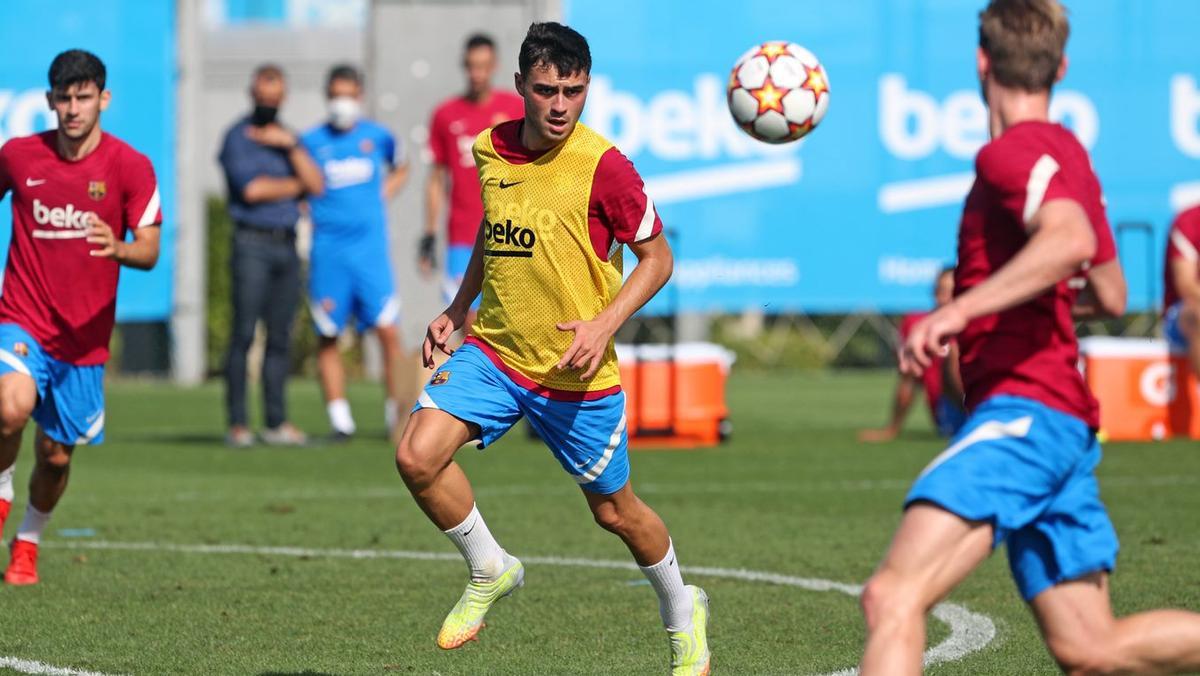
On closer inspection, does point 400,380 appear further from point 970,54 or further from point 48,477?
point 970,54

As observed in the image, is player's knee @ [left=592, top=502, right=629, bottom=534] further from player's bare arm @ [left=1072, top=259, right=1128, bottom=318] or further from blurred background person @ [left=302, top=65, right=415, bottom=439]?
blurred background person @ [left=302, top=65, right=415, bottom=439]

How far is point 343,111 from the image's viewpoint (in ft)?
48.5

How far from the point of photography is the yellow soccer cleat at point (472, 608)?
6.23m

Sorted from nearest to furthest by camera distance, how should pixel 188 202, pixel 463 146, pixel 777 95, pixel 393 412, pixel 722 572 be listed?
pixel 777 95 < pixel 722 572 < pixel 463 146 < pixel 393 412 < pixel 188 202

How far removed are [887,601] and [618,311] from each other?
192 cm

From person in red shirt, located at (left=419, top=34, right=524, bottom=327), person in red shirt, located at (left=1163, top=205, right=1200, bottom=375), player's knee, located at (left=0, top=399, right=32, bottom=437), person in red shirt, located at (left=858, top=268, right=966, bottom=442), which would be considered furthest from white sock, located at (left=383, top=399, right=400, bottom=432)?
person in red shirt, located at (left=1163, top=205, right=1200, bottom=375)

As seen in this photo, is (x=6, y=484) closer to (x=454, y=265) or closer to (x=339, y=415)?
(x=454, y=265)

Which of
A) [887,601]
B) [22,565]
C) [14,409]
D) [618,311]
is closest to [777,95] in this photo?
[618,311]

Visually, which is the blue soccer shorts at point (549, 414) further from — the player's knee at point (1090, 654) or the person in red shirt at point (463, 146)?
the person in red shirt at point (463, 146)

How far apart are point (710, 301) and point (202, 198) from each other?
22.6 feet

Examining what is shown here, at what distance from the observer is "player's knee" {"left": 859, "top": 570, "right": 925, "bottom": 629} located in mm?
4359

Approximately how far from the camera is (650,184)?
69.6 ft

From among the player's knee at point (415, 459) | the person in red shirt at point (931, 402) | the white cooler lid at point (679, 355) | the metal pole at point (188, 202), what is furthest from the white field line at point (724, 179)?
the player's knee at point (415, 459)

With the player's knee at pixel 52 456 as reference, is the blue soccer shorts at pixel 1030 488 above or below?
above
